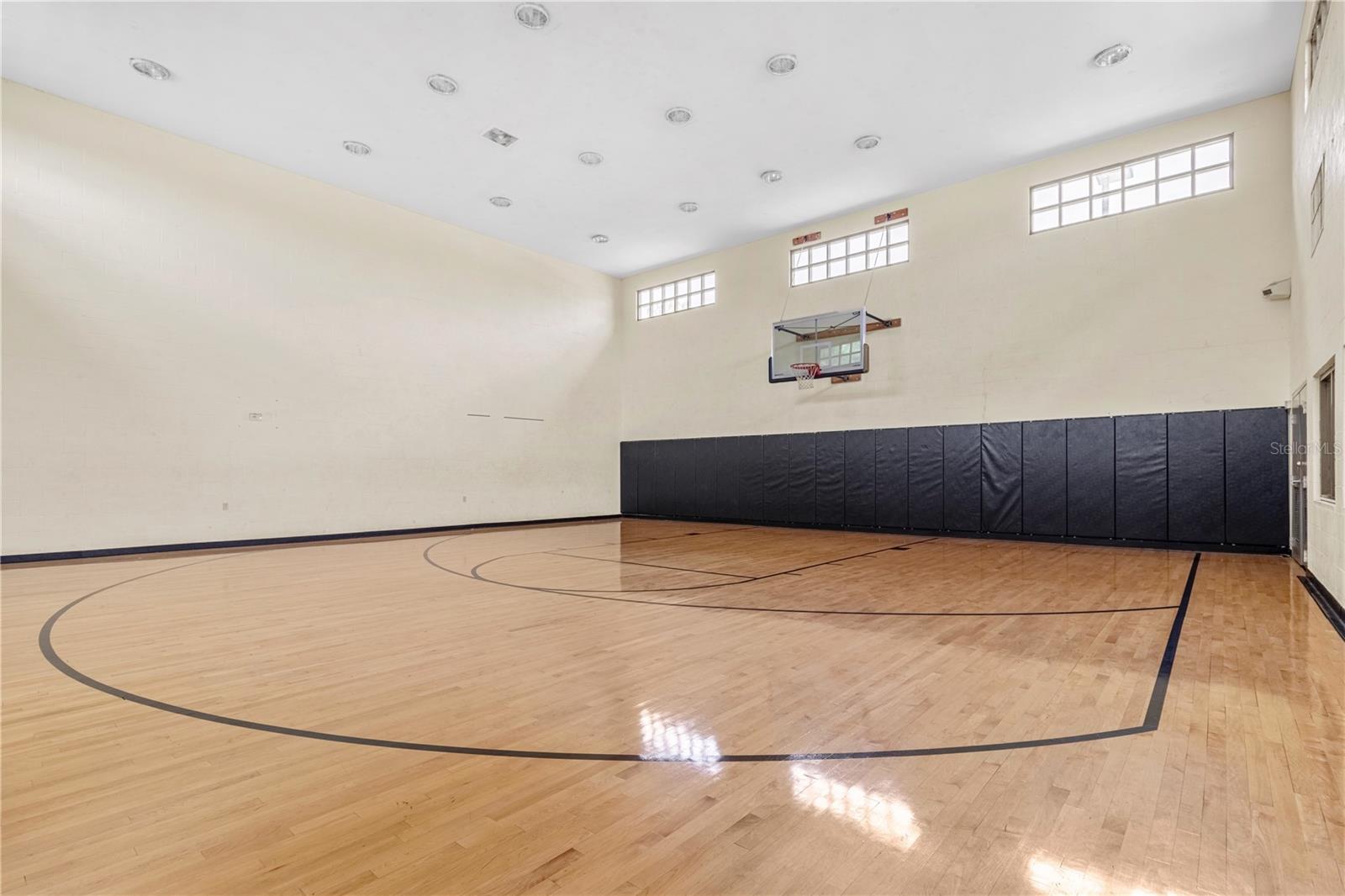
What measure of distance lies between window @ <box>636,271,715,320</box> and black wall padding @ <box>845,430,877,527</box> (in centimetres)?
436

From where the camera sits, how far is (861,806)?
198cm

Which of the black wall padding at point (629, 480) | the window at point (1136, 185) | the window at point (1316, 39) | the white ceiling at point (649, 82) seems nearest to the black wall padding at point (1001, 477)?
the window at point (1136, 185)

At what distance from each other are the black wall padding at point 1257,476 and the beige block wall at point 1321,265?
65 cm

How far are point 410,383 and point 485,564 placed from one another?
4.93 metres

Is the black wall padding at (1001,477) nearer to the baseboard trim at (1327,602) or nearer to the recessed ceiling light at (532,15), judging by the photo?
the baseboard trim at (1327,602)

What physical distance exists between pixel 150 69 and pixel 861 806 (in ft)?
32.0

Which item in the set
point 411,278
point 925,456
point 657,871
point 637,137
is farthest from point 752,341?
point 657,871

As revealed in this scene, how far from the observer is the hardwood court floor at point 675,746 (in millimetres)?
1704

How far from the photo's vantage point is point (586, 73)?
7.26 meters

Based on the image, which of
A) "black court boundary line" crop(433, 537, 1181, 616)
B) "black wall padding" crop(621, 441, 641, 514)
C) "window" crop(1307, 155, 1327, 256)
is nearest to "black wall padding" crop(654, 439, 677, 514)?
"black wall padding" crop(621, 441, 641, 514)

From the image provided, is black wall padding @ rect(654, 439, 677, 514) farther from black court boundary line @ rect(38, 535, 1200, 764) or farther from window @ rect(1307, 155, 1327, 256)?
black court boundary line @ rect(38, 535, 1200, 764)

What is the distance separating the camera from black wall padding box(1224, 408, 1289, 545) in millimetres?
7660

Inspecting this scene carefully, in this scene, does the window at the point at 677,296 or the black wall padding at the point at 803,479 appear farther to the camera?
the window at the point at 677,296

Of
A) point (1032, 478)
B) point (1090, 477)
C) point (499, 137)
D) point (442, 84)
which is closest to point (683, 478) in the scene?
point (1032, 478)
